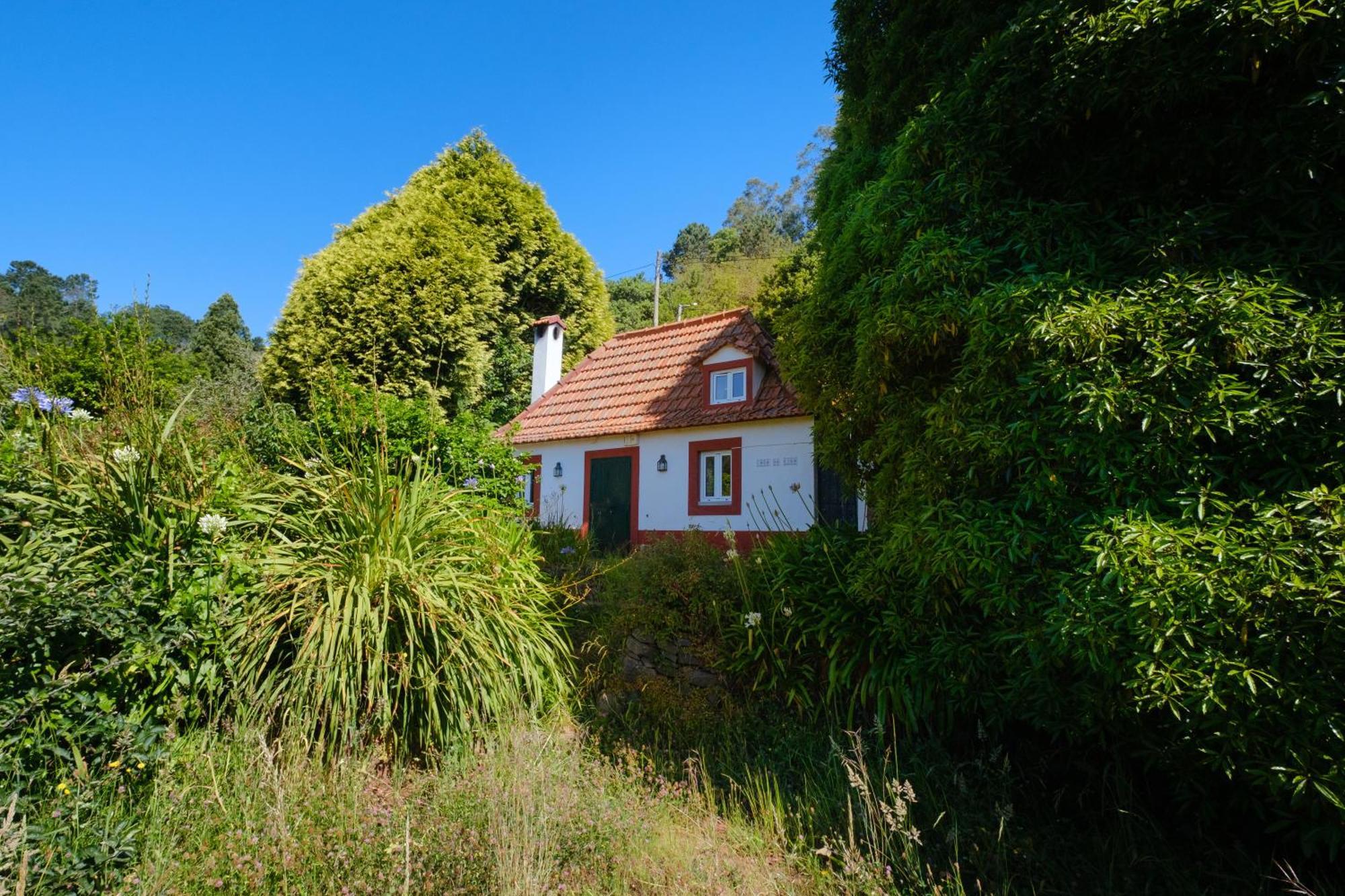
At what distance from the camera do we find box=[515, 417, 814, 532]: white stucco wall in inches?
470

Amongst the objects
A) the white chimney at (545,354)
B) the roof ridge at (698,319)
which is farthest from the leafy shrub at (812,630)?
the white chimney at (545,354)

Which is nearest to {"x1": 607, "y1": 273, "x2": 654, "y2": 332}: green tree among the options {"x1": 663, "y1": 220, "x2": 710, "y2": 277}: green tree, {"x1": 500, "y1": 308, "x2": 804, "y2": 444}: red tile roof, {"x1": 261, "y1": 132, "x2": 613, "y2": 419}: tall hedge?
{"x1": 663, "y1": 220, "x2": 710, "y2": 277}: green tree

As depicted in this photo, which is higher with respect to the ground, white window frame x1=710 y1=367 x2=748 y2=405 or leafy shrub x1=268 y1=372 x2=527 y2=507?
white window frame x1=710 y1=367 x2=748 y2=405

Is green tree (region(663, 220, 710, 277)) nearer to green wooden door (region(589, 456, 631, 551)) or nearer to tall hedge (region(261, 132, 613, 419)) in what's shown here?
tall hedge (region(261, 132, 613, 419))

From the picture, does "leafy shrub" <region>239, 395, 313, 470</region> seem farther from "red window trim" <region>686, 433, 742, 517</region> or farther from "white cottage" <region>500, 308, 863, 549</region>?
"red window trim" <region>686, 433, 742, 517</region>

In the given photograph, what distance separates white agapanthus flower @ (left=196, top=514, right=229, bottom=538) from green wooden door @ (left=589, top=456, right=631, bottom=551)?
1061cm

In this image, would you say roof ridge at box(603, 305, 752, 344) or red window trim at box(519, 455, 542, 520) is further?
red window trim at box(519, 455, 542, 520)

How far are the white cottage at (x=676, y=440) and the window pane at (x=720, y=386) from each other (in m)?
0.02

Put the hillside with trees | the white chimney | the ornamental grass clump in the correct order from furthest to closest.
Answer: the hillside with trees → the white chimney → the ornamental grass clump

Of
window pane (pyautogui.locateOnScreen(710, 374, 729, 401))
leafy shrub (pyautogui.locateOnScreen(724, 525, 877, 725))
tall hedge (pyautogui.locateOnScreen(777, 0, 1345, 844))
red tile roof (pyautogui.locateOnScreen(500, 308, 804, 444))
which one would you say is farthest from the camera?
window pane (pyautogui.locateOnScreen(710, 374, 729, 401))

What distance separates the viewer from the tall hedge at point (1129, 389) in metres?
2.39

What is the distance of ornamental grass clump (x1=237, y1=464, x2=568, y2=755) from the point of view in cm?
367

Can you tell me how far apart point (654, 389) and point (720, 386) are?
6.39 feet

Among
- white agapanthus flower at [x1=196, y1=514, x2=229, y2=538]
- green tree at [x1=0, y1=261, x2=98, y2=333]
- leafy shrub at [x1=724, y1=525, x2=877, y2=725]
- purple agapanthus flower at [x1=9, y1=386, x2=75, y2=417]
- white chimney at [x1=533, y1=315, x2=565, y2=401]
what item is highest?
green tree at [x1=0, y1=261, x2=98, y2=333]
